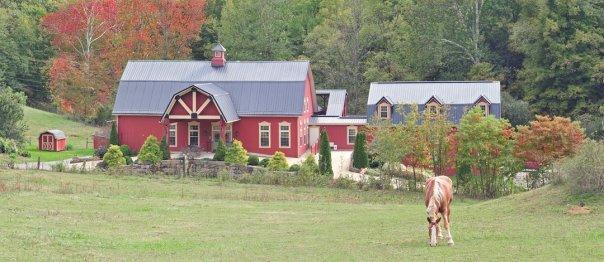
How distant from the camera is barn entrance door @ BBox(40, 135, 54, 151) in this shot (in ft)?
184

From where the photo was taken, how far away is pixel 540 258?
63.3 ft

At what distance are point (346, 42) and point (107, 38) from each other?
20.2m

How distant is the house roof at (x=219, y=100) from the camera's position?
170 ft

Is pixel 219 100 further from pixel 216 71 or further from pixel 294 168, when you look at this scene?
pixel 294 168

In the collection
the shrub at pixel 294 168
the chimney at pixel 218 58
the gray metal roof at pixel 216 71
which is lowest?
the shrub at pixel 294 168

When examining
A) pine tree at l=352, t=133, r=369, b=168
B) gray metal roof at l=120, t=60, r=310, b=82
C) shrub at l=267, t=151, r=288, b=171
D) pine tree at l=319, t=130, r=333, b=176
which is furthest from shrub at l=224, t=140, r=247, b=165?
gray metal roof at l=120, t=60, r=310, b=82

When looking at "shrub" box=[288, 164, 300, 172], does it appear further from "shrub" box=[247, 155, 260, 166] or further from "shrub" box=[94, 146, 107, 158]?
"shrub" box=[94, 146, 107, 158]

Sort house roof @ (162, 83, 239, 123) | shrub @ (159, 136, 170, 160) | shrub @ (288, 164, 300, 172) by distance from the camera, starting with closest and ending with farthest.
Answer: shrub @ (288, 164, 300, 172) → shrub @ (159, 136, 170, 160) → house roof @ (162, 83, 239, 123)

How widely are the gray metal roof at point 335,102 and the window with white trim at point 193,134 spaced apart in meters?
9.56

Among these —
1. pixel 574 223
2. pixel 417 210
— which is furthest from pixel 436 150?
pixel 574 223

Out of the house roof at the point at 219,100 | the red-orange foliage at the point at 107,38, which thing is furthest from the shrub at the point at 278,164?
the red-orange foliage at the point at 107,38

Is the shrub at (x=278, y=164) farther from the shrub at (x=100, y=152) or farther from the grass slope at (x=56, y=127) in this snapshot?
the grass slope at (x=56, y=127)

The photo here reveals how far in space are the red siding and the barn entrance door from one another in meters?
4.22

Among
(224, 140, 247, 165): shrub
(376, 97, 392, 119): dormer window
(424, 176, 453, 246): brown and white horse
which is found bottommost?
(424, 176, 453, 246): brown and white horse
